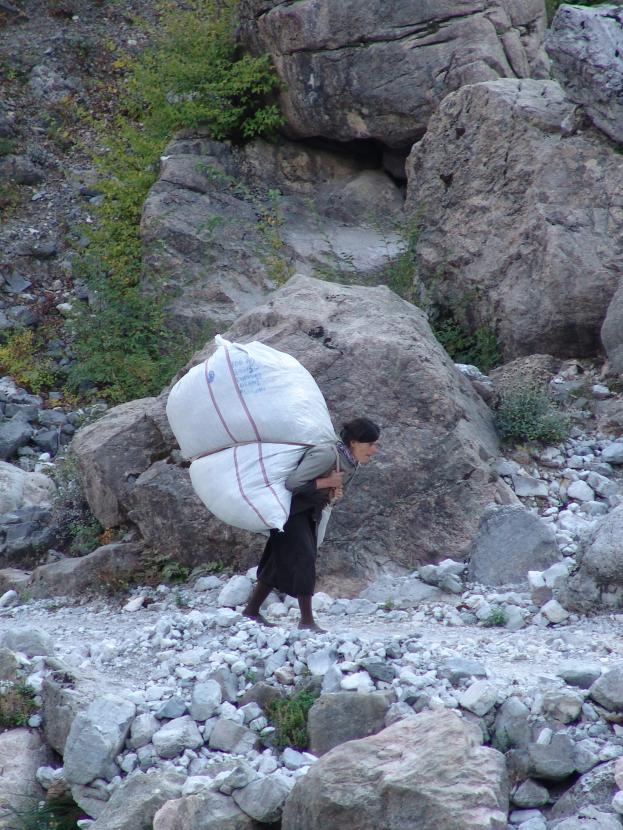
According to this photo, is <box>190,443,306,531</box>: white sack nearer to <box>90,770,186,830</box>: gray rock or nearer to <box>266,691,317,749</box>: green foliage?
<box>266,691,317,749</box>: green foliage

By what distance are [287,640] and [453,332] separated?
4.71m

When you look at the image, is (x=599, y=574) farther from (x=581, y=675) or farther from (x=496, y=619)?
(x=581, y=675)

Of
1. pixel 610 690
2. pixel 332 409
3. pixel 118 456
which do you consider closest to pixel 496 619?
pixel 610 690

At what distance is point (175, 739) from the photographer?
4355 mm

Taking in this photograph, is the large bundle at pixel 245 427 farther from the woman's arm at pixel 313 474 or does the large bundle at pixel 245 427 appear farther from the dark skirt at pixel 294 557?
the dark skirt at pixel 294 557

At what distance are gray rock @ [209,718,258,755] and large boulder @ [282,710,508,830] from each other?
0.65 metres

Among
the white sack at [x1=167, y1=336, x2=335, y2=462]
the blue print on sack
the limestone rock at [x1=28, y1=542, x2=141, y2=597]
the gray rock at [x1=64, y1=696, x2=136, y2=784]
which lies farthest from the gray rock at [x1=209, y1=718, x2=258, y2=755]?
the limestone rock at [x1=28, y1=542, x2=141, y2=597]

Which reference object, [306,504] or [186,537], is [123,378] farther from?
[306,504]

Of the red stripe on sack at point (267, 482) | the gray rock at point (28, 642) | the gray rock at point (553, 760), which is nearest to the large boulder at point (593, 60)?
the red stripe on sack at point (267, 482)

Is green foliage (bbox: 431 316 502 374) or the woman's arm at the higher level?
the woman's arm

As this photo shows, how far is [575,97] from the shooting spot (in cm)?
880

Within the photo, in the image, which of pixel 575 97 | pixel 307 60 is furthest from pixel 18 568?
pixel 307 60

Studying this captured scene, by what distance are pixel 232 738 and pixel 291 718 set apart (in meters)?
0.27

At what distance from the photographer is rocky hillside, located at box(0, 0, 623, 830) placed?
13.4 ft
